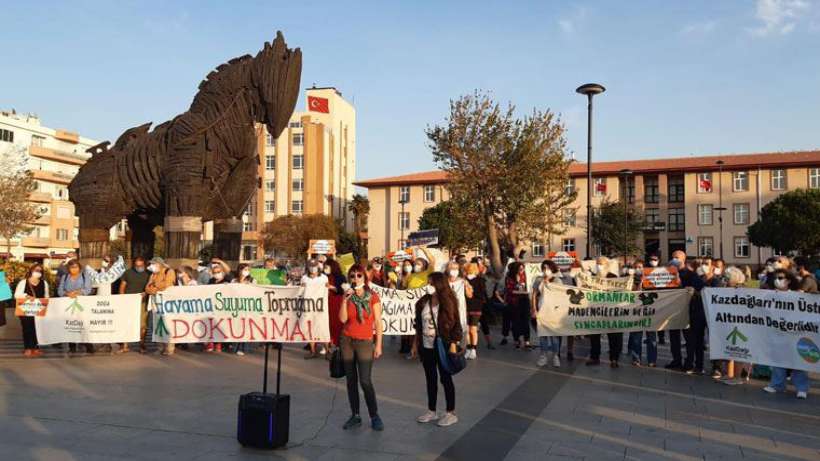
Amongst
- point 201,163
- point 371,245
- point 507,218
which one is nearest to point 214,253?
point 201,163

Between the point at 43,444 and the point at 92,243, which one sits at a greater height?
the point at 92,243

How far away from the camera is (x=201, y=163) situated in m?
16.4

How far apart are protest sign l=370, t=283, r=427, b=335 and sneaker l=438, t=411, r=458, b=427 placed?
494cm

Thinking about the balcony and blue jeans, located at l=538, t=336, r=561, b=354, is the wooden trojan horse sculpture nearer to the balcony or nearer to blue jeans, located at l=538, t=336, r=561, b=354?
blue jeans, located at l=538, t=336, r=561, b=354

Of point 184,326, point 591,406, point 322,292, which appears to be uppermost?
point 322,292

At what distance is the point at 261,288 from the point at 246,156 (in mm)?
8652

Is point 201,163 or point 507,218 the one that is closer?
point 201,163

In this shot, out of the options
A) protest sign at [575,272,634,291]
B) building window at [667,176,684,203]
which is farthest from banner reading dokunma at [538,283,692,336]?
building window at [667,176,684,203]

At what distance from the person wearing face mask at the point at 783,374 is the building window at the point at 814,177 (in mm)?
60365

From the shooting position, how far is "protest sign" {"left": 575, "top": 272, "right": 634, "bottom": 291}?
39.9ft

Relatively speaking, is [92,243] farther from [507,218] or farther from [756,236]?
[756,236]

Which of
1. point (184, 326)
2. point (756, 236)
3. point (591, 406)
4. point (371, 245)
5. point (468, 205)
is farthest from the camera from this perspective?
point (371, 245)

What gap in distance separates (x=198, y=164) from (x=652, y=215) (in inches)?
2348

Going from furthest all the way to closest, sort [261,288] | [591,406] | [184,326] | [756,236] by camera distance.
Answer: [756,236]
[184,326]
[261,288]
[591,406]
